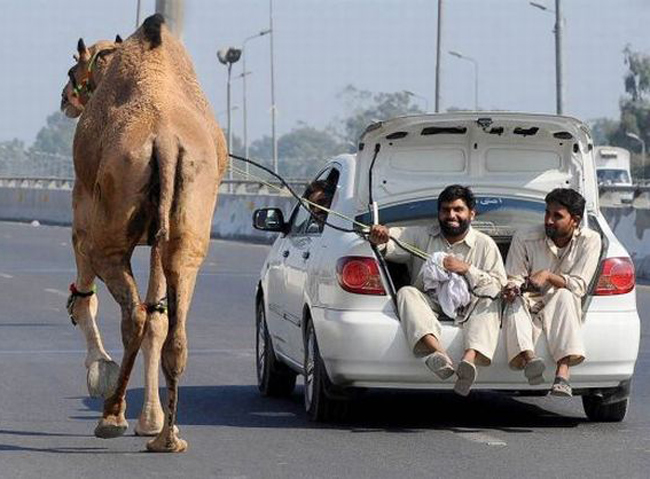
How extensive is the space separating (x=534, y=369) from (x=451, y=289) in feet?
2.44

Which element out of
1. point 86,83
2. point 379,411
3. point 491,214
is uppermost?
point 86,83

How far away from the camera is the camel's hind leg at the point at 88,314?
11.1 meters

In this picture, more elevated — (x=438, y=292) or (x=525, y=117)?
(x=525, y=117)

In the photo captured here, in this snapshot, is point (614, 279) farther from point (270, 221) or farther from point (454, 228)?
point (270, 221)

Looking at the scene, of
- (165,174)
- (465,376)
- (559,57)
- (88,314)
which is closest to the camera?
(165,174)

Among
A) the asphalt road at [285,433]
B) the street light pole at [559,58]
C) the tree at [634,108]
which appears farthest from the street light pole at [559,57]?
the tree at [634,108]

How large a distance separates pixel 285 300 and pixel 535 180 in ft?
5.90

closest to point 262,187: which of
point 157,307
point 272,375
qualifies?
point 272,375

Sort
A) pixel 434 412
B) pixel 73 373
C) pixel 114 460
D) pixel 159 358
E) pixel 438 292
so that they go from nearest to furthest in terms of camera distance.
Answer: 1. pixel 114 460
2. pixel 159 358
3. pixel 438 292
4. pixel 434 412
5. pixel 73 373

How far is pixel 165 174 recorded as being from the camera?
1091 cm

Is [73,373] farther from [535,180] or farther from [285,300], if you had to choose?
[535,180]

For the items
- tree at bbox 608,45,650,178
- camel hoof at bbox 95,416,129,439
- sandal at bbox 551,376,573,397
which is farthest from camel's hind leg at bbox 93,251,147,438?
tree at bbox 608,45,650,178

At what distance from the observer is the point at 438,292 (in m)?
12.2

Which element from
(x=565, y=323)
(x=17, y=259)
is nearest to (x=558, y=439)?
(x=565, y=323)
